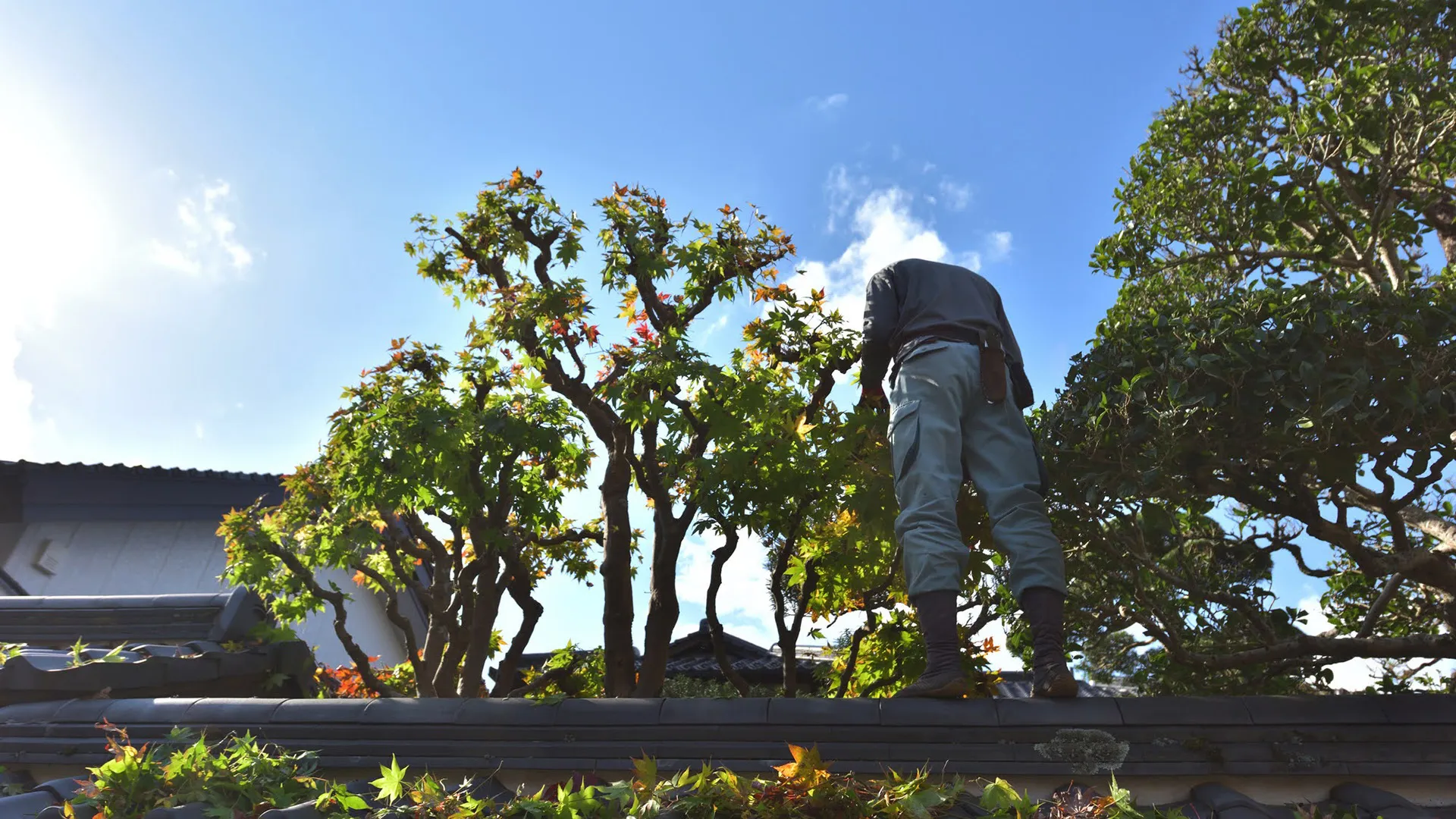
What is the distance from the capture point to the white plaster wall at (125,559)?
38.4 ft

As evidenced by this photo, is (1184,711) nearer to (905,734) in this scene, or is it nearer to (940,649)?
(940,649)

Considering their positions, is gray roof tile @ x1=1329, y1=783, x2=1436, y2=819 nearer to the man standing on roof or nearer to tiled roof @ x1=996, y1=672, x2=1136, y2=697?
the man standing on roof

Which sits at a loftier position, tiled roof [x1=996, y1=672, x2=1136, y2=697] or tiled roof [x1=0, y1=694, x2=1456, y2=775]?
tiled roof [x1=996, y1=672, x2=1136, y2=697]

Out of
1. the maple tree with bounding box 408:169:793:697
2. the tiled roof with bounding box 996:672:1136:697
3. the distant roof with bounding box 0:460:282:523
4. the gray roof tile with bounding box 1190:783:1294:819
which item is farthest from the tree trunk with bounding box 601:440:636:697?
the tiled roof with bounding box 996:672:1136:697

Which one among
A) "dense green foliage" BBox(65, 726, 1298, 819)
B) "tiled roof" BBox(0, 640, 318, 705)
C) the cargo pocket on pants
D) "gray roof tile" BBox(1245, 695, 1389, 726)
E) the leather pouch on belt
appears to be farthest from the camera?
"tiled roof" BBox(0, 640, 318, 705)

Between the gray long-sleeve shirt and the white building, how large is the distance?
10109 millimetres

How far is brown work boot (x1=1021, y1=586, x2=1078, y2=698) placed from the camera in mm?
3322

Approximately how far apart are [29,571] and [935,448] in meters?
12.7

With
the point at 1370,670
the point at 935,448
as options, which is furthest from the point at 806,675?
the point at 935,448

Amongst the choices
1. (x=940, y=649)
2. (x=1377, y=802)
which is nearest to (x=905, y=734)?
(x=940, y=649)

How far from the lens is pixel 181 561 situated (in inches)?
480

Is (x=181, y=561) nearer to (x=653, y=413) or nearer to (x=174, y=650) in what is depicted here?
(x=174, y=650)

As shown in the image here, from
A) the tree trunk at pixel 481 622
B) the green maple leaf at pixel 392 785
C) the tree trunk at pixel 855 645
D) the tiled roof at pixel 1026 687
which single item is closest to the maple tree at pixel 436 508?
the tree trunk at pixel 481 622

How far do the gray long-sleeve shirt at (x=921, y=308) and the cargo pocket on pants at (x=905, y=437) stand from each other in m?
0.40
